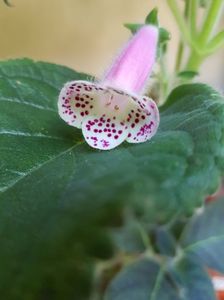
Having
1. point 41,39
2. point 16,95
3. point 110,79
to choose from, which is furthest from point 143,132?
point 41,39

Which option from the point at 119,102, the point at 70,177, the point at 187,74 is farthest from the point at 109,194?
the point at 187,74

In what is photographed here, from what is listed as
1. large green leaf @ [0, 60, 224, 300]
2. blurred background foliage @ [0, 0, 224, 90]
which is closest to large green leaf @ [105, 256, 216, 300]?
large green leaf @ [0, 60, 224, 300]

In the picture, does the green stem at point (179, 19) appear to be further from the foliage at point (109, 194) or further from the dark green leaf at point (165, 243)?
the dark green leaf at point (165, 243)

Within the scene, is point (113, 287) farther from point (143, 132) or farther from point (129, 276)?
point (143, 132)

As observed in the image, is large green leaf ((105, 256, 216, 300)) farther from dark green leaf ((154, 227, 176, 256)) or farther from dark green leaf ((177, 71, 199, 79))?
dark green leaf ((177, 71, 199, 79))

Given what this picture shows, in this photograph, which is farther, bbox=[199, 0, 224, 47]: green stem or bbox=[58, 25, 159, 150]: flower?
bbox=[199, 0, 224, 47]: green stem
